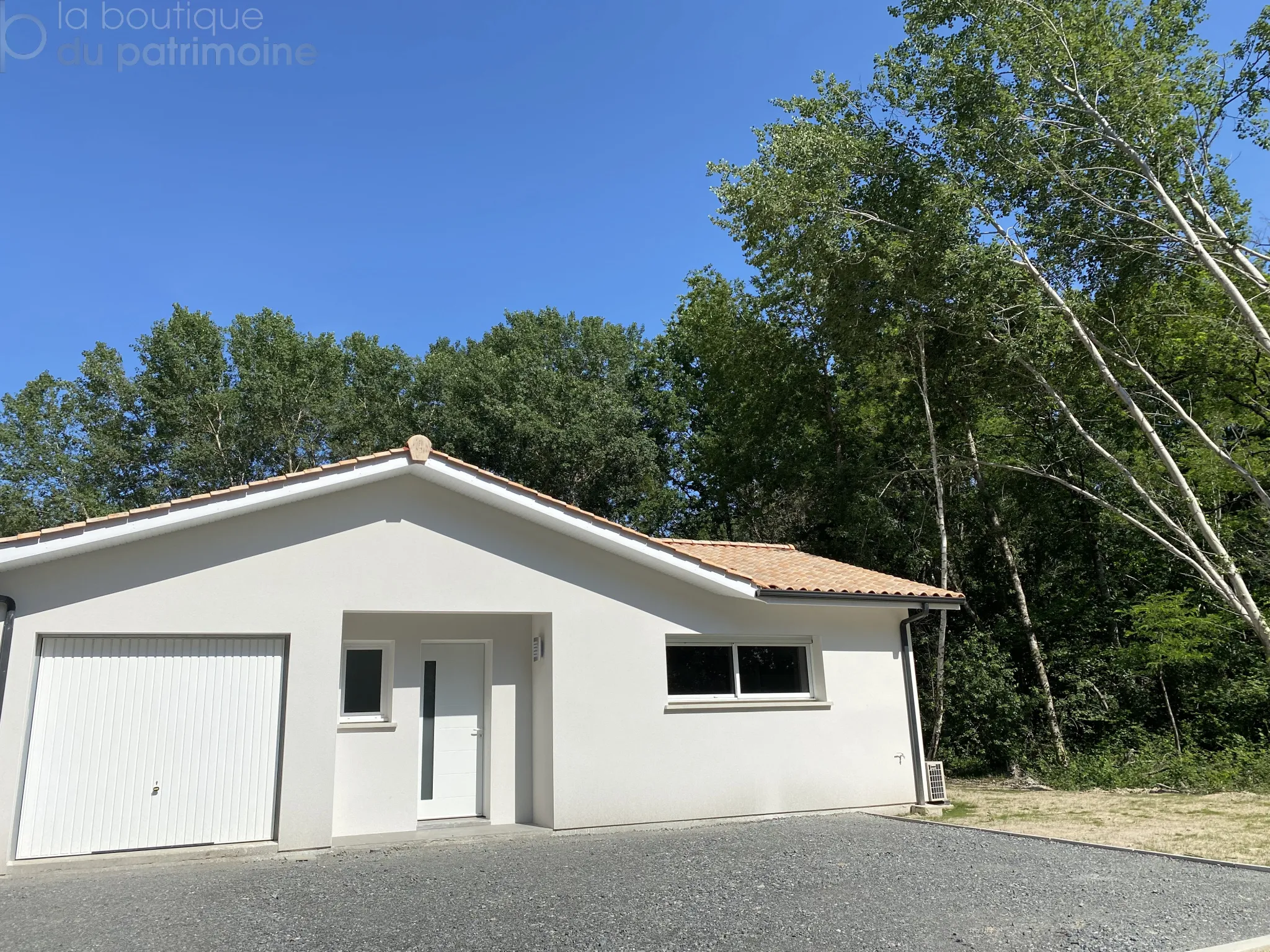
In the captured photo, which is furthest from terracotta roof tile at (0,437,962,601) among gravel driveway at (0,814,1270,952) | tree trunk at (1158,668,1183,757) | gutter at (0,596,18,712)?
tree trunk at (1158,668,1183,757)

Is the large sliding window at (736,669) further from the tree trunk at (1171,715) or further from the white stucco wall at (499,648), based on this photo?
the tree trunk at (1171,715)

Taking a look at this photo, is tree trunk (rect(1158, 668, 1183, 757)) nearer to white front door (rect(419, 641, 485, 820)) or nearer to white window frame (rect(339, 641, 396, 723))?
white front door (rect(419, 641, 485, 820))

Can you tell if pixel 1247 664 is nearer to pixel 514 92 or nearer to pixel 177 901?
pixel 514 92

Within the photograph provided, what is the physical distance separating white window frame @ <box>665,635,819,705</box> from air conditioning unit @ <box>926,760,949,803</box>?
2302mm

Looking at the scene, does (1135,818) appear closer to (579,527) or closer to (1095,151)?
(579,527)

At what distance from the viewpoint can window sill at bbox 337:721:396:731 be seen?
387 inches

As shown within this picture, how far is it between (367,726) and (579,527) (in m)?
3.46

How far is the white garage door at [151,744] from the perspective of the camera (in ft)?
27.0

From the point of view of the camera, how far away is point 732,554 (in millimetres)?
14570

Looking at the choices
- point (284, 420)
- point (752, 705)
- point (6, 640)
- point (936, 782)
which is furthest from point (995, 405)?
point (284, 420)

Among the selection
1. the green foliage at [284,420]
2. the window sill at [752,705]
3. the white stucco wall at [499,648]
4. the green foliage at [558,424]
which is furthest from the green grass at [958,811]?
the green foliage at [284,420]

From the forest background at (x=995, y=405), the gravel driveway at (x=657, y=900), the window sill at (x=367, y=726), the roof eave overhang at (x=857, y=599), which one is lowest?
the gravel driveway at (x=657, y=900)

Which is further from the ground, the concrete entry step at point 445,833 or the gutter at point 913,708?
the gutter at point 913,708

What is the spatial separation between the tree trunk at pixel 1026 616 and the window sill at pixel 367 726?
558 inches
